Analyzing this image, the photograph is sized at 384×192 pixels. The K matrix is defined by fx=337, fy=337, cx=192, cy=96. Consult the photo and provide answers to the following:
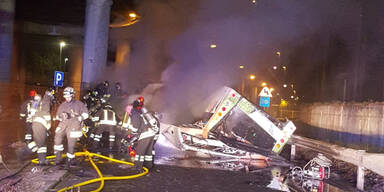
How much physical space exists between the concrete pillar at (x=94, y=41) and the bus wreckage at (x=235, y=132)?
561 centimetres

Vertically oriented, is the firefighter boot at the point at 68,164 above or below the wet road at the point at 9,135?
above

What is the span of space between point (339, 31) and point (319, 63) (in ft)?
8.14

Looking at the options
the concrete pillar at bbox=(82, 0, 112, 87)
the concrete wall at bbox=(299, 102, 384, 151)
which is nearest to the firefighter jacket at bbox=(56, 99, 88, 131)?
the concrete pillar at bbox=(82, 0, 112, 87)

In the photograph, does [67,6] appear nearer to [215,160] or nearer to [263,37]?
[263,37]

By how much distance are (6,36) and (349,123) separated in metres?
14.0

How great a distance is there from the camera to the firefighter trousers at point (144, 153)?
6548 millimetres

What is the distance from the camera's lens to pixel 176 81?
13344 mm

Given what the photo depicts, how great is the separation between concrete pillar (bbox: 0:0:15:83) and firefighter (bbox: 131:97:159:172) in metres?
9.83

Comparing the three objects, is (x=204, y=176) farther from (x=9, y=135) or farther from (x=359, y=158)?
(x=9, y=135)

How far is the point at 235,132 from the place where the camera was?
29.2ft

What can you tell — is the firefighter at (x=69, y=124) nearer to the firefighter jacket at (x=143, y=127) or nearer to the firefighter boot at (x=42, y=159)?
the firefighter boot at (x=42, y=159)

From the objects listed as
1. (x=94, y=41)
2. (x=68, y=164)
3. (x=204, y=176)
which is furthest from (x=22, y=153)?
(x=94, y=41)

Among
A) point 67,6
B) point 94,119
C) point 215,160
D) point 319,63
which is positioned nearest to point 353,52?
point 319,63

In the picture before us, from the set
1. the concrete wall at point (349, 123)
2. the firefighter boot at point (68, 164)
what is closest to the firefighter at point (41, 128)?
the firefighter boot at point (68, 164)
